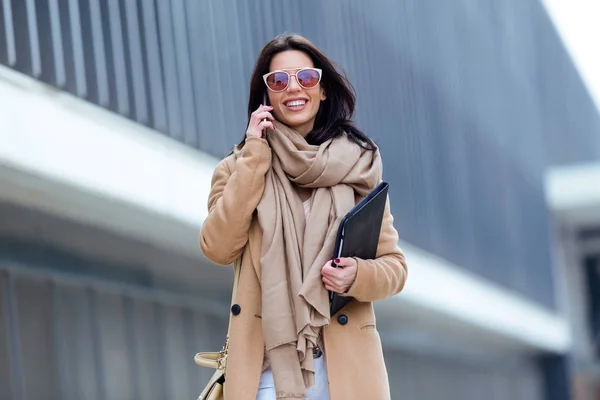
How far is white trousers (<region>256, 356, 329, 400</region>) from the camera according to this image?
3279 millimetres

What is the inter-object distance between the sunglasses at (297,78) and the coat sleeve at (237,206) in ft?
0.54

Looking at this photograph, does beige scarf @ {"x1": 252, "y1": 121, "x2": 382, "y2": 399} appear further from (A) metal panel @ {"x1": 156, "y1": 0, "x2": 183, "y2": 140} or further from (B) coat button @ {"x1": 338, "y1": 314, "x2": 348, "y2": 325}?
(A) metal panel @ {"x1": 156, "y1": 0, "x2": 183, "y2": 140}

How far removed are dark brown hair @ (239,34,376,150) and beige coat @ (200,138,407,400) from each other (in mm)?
213

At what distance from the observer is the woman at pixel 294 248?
128 inches

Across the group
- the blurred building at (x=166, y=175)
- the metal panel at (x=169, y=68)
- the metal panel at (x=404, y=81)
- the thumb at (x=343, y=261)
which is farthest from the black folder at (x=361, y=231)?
the metal panel at (x=169, y=68)

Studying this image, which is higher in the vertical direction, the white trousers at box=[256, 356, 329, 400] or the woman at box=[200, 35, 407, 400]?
the woman at box=[200, 35, 407, 400]

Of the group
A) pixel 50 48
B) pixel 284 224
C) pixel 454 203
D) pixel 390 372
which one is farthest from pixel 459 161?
pixel 284 224

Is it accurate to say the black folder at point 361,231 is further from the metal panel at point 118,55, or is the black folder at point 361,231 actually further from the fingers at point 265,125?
the metal panel at point 118,55

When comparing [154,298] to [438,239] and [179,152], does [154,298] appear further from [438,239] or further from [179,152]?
[438,239]

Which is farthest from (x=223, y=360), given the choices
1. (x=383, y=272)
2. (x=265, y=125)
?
(x=265, y=125)

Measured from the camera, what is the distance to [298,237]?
10.9 ft

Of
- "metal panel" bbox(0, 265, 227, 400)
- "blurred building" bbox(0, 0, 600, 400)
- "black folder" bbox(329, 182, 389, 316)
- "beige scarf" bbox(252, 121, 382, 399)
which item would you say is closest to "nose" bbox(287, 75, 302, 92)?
"beige scarf" bbox(252, 121, 382, 399)

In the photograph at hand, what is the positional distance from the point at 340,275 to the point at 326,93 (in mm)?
593

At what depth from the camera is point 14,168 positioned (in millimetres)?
5082
